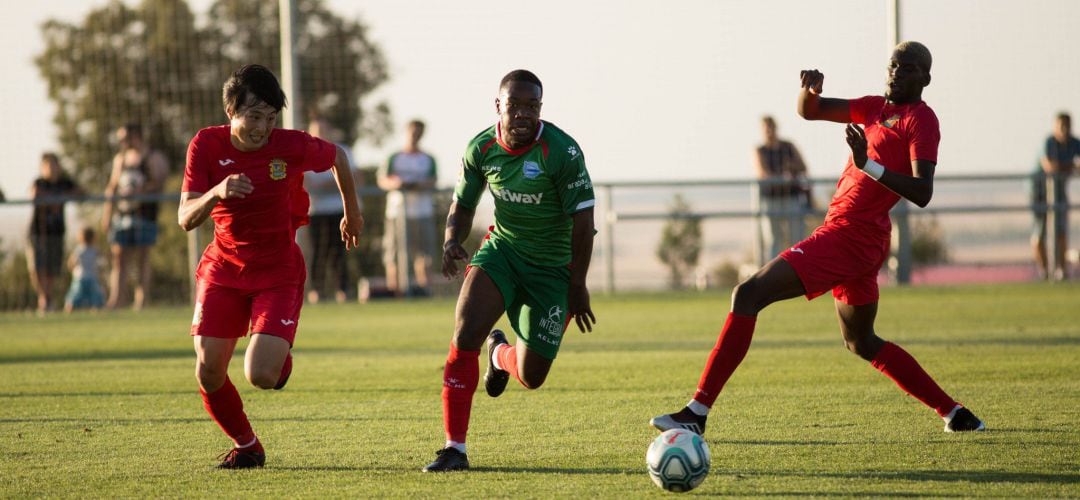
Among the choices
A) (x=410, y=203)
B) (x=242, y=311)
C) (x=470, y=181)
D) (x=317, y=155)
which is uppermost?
(x=317, y=155)

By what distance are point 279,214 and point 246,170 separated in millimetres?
279

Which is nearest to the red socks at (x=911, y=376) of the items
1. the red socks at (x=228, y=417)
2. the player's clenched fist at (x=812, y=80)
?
the player's clenched fist at (x=812, y=80)

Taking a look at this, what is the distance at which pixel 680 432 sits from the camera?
6094 millimetres

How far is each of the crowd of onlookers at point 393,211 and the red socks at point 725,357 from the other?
1146cm

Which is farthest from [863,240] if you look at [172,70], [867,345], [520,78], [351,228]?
[172,70]

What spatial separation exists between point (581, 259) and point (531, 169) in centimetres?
50

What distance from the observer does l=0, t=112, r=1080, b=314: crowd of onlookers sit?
1864cm

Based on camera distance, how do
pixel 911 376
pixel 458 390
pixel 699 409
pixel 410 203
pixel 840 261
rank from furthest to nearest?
pixel 410 203
pixel 911 376
pixel 840 261
pixel 699 409
pixel 458 390

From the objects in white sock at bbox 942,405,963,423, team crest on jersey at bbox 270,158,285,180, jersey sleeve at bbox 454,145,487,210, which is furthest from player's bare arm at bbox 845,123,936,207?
team crest on jersey at bbox 270,158,285,180

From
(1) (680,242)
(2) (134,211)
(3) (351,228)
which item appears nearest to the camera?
(3) (351,228)

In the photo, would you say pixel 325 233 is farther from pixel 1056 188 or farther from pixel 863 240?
pixel 863 240

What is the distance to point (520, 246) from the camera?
23.9 feet

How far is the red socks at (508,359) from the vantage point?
7.69 metres

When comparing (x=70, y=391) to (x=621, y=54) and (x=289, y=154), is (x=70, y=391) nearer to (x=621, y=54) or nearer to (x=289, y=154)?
(x=289, y=154)
